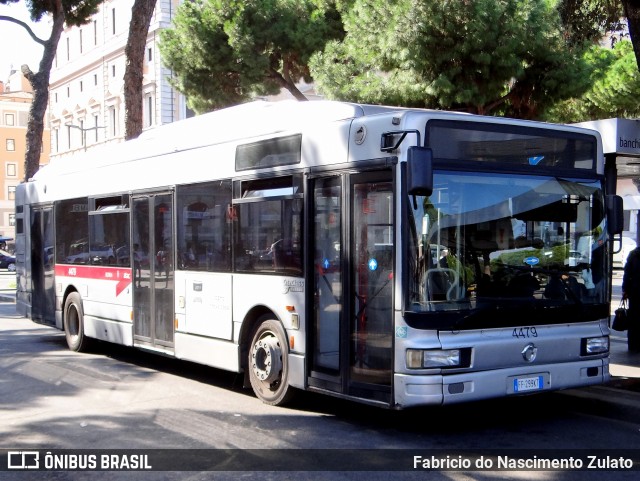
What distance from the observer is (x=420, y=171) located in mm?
6832

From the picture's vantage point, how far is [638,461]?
263 inches

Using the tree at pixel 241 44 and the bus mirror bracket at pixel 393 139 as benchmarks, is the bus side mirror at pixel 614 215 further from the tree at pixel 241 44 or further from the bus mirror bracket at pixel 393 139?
the tree at pixel 241 44

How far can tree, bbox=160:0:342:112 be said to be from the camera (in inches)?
797

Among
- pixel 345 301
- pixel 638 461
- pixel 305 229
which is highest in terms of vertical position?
pixel 305 229

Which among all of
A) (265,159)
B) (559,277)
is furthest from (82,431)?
(559,277)

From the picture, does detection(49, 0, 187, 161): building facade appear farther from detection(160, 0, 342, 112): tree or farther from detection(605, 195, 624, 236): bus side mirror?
detection(605, 195, 624, 236): bus side mirror

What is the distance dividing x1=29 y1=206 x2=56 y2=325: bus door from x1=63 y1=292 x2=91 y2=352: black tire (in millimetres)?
619

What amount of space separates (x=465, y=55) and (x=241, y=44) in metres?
6.62

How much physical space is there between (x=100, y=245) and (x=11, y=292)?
18.7 m

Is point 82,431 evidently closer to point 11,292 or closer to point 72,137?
point 11,292

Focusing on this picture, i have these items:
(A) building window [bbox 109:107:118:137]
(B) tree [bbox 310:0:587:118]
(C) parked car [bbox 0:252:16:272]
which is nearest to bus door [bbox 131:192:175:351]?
(B) tree [bbox 310:0:587:118]

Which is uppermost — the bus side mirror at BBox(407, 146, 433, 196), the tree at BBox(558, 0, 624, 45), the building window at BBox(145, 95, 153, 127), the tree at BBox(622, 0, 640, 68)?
the building window at BBox(145, 95, 153, 127)

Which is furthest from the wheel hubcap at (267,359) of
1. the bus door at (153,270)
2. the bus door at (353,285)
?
the bus door at (153,270)

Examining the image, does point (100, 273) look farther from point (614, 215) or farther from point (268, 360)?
point (614, 215)
